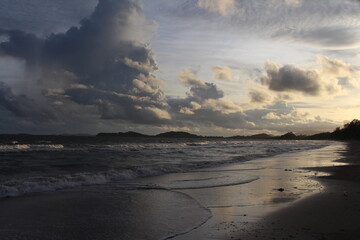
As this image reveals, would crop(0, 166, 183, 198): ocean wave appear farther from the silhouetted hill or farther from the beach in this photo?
the silhouetted hill

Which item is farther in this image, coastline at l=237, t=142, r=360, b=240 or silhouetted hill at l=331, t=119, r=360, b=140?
silhouetted hill at l=331, t=119, r=360, b=140

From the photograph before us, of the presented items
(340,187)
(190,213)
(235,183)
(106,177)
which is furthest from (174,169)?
(190,213)

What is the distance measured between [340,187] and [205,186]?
504cm

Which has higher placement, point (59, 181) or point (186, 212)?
point (59, 181)

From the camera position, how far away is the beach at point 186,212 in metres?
6.52

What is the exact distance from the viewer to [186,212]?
838cm

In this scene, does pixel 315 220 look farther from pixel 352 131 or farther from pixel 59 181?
pixel 352 131

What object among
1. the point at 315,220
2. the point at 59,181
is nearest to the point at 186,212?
the point at 315,220

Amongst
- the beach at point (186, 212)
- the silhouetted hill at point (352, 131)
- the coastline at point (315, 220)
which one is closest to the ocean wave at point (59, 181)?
the beach at point (186, 212)

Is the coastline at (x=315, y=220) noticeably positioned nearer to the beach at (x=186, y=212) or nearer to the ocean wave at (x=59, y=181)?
the beach at (x=186, y=212)

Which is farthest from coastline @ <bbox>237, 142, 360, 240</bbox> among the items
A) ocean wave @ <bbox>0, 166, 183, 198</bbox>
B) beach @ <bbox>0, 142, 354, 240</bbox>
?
ocean wave @ <bbox>0, 166, 183, 198</bbox>

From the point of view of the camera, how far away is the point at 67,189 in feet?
40.5

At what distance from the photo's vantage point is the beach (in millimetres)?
6520

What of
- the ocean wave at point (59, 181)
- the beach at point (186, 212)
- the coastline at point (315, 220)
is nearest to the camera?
the coastline at point (315, 220)
